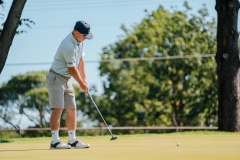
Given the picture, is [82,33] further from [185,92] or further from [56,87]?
[185,92]

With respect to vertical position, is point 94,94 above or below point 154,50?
below

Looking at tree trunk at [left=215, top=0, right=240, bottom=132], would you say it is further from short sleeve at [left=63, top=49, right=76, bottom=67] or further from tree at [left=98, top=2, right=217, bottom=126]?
tree at [left=98, top=2, right=217, bottom=126]

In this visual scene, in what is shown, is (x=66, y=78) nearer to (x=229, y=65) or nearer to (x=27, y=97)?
(x=229, y=65)

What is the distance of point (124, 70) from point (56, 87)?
32811mm

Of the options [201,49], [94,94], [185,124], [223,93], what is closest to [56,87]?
[223,93]

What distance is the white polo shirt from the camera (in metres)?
6.95

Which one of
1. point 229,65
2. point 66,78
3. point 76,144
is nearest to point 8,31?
point 229,65

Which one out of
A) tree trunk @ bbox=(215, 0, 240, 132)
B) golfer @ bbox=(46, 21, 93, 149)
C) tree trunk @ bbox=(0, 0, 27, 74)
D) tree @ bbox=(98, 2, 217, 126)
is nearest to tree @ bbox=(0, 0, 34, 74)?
tree trunk @ bbox=(0, 0, 27, 74)

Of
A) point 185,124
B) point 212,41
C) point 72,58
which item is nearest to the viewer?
point 72,58

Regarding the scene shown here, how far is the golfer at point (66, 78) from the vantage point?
6957mm

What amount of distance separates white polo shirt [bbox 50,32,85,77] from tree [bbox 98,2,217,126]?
2937 centimetres

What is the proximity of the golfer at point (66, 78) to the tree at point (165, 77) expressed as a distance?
29219 millimetres

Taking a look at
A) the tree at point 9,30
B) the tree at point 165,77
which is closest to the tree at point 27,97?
the tree at point 165,77

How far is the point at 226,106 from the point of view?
44.6ft
